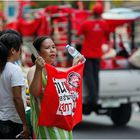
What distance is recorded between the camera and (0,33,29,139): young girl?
5.26 metres

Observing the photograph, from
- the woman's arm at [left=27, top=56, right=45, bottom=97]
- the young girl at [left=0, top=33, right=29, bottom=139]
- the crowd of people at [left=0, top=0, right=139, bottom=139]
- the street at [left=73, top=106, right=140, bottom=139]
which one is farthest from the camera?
the street at [left=73, top=106, right=140, bottom=139]

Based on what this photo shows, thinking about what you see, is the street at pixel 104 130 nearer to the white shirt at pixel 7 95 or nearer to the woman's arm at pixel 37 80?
the white shirt at pixel 7 95

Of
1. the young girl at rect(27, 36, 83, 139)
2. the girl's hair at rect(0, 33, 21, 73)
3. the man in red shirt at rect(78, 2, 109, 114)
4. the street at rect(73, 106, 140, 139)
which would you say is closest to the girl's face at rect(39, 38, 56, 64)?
the young girl at rect(27, 36, 83, 139)

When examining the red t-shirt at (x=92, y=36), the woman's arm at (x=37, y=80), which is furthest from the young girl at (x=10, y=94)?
the red t-shirt at (x=92, y=36)

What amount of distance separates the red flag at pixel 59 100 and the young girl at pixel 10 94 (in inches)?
9.7

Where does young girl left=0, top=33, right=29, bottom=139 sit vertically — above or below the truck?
above

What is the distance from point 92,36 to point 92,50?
0.86 feet

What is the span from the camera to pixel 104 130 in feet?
38.7

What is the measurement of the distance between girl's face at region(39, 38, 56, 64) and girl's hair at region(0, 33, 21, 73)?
218 mm

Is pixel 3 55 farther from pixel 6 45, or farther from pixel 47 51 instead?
pixel 47 51

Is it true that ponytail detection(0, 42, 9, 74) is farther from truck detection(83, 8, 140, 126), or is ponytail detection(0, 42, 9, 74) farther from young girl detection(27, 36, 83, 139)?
truck detection(83, 8, 140, 126)

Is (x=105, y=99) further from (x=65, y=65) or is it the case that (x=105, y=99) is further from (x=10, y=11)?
(x=10, y=11)

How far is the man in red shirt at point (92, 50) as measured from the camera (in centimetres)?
1119

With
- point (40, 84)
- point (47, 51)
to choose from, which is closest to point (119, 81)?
point (47, 51)
